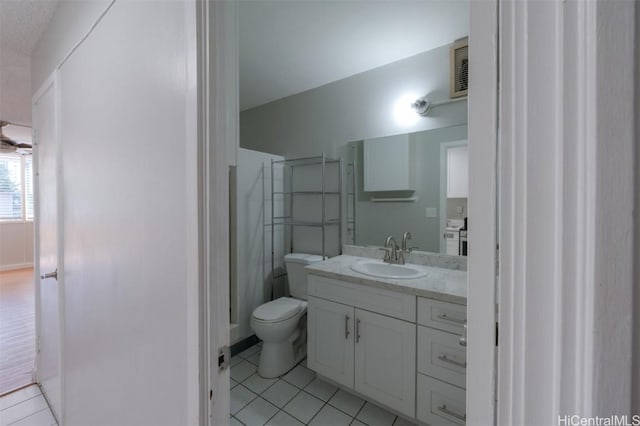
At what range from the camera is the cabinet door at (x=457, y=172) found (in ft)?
5.84

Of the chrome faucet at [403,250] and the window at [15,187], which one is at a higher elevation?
the window at [15,187]

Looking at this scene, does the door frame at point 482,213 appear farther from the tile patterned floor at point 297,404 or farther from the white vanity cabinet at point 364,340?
the tile patterned floor at point 297,404

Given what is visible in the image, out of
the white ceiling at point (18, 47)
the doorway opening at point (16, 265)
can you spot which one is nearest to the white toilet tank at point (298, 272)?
the doorway opening at point (16, 265)

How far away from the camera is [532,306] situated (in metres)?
0.34

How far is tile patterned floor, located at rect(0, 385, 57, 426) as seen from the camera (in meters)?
1.60

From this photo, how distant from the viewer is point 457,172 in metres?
1.81

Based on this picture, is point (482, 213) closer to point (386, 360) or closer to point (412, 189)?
point (386, 360)

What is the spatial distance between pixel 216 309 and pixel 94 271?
79 cm

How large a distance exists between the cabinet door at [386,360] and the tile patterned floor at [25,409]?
1889 millimetres

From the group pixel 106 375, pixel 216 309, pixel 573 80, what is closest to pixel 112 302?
pixel 106 375

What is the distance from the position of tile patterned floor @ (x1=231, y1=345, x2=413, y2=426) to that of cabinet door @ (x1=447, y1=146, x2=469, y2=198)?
1.47 meters

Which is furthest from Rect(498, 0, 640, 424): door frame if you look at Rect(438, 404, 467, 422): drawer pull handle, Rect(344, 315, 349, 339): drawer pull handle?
Rect(344, 315, 349, 339): drawer pull handle

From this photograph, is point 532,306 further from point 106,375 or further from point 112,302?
point 106,375

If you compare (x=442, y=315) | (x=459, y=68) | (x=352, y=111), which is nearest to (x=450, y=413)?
(x=442, y=315)
